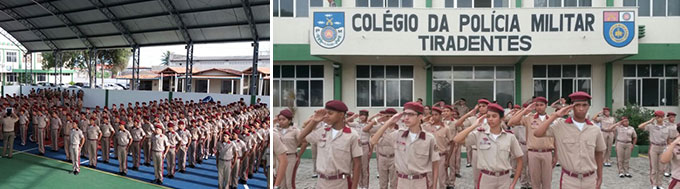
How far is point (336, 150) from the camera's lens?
141 inches

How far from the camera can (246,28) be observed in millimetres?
15195

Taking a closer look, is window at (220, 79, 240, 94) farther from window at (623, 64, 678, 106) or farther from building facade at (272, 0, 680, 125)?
window at (623, 64, 678, 106)

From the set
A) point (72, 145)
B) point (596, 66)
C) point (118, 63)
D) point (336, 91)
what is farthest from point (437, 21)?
point (118, 63)

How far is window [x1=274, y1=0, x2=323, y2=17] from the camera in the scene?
1166cm

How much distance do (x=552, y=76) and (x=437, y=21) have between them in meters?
3.44

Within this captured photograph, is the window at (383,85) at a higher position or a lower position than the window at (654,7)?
lower

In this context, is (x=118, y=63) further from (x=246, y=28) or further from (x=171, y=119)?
(x=171, y=119)

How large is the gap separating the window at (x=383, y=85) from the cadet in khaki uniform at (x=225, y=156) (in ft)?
12.7

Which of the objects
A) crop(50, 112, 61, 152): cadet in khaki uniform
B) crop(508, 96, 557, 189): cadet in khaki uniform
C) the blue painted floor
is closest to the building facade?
the blue painted floor

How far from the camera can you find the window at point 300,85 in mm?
11219

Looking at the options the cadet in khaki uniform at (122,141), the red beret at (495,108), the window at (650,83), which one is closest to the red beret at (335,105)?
the red beret at (495,108)

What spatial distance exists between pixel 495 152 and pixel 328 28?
6.25 meters

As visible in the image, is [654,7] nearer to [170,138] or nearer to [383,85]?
[383,85]

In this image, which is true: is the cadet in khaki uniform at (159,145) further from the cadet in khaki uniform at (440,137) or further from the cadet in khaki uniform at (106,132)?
the cadet in khaki uniform at (440,137)
